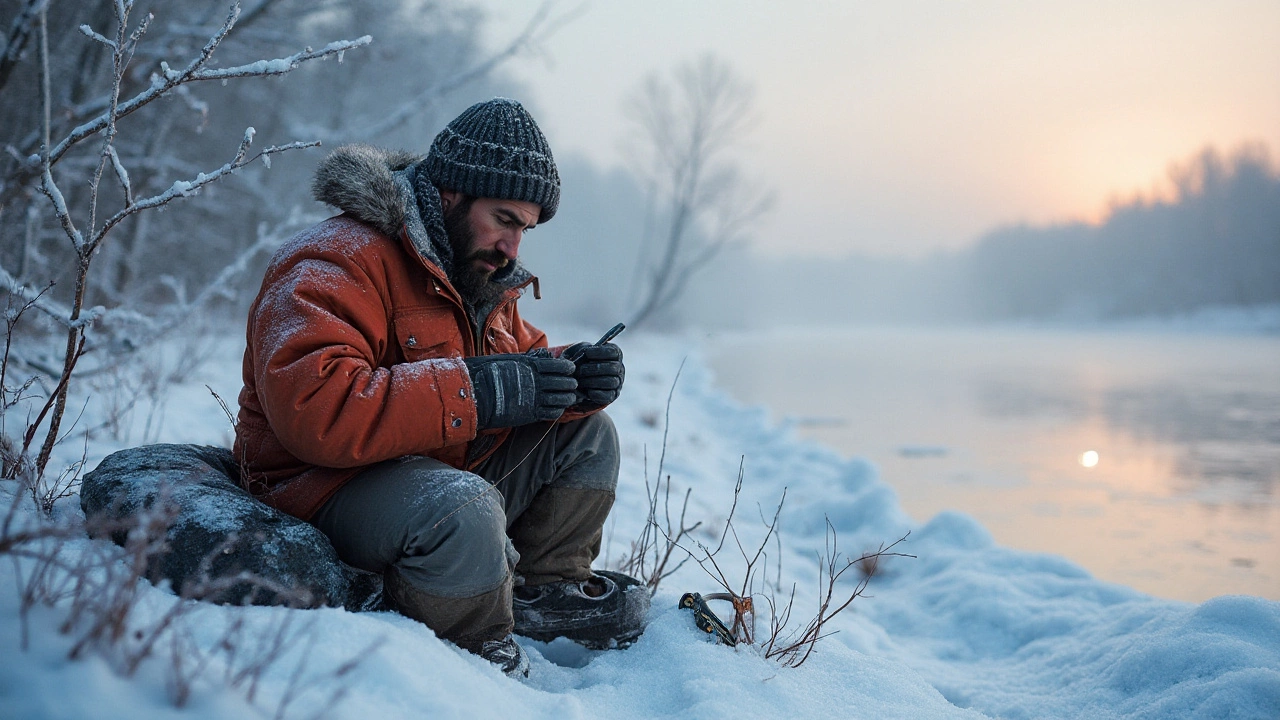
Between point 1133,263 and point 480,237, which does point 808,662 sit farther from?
point 1133,263

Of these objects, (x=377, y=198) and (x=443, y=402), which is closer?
(x=443, y=402)

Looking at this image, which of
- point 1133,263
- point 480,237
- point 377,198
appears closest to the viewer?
point 377,198

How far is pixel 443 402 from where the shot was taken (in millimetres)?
1898

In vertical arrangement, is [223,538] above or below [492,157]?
below

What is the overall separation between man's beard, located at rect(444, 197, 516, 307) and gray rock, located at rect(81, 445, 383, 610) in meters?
0.80

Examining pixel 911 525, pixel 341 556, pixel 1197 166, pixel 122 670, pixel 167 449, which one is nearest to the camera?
pixel 122 670

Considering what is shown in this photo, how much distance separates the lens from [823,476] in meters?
6.29

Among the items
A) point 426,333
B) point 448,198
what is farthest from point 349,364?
point 448,198

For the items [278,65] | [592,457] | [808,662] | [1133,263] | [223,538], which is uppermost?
[1133,263]

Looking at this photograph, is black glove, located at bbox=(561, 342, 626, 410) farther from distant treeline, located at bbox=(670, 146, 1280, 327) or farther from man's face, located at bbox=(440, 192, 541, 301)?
distant treeline, located at bbox=(670, 146, 1280, 327)

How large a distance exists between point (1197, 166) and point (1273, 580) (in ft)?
224

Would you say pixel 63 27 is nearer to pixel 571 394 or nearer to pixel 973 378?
pixel 571 394

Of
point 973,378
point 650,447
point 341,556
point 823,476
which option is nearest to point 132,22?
point 650,447

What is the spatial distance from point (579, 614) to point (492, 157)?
1382 millimetres
